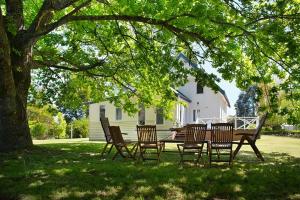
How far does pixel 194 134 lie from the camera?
12023mm

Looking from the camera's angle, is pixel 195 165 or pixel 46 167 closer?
pixel 46 167

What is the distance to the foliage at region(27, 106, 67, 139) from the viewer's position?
135ft

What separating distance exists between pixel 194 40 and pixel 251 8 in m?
2.89

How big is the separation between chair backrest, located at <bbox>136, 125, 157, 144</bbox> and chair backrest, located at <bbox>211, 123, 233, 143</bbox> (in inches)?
68.8

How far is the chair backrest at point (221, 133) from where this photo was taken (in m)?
11.5

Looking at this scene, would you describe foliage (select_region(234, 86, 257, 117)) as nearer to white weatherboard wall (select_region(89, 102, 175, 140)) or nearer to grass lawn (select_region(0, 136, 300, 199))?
white weatherboard wall (select_region(89, 102, 175, 140))

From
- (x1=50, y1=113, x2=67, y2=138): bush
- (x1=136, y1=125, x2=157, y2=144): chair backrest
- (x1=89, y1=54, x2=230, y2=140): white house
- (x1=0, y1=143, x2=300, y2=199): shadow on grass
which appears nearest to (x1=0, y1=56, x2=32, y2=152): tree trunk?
(x1=0, y1=143, x2=300, y2=199): shadow on grass

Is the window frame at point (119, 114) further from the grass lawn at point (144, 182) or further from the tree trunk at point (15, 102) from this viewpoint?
the grass lawn at point (144, 182)

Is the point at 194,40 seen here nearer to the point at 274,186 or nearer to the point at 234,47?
the point at 234,47

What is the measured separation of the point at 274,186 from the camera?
872 cm

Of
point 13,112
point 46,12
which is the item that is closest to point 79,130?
point 13,112

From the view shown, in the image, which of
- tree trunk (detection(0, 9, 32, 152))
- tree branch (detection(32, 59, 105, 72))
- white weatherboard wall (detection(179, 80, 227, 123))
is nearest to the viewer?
tree trunk (detection(0, 9, 32, 152))

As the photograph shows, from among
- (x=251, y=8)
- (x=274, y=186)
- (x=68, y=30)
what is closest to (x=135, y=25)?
(x=68, y=30)

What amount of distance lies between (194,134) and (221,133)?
801 millimetres
